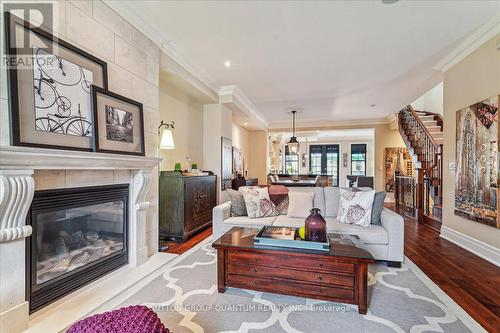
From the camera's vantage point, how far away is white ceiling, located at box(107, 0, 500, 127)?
241cm

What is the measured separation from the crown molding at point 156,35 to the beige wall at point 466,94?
12.6 feet

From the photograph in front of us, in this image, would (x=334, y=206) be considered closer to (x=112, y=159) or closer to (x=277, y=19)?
(x=277, y=19)

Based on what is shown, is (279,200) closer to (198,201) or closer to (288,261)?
(198,201)

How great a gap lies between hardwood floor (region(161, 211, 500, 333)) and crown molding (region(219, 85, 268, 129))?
8.92ft

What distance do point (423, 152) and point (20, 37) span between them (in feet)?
23.4

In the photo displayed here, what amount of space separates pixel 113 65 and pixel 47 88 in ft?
2.57

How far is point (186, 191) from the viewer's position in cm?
352

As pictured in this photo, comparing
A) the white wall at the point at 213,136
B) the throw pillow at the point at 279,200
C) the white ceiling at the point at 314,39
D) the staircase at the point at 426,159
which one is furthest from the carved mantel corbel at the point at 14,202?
the staircase at the point at 426,159

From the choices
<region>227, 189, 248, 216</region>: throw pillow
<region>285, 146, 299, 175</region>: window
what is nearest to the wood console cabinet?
<region>227, 189, 248, 216</region>: throw pillow

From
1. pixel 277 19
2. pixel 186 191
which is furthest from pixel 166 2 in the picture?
pixel 186 191

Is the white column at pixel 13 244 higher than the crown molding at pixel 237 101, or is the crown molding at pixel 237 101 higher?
the crown molding at pixel 237 101

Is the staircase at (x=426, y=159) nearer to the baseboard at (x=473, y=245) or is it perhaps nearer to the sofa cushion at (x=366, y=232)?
the baseboard at (x=473, y=245)

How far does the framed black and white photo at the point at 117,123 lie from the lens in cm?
207

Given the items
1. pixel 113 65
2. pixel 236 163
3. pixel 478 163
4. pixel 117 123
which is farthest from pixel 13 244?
pixel 236 163
